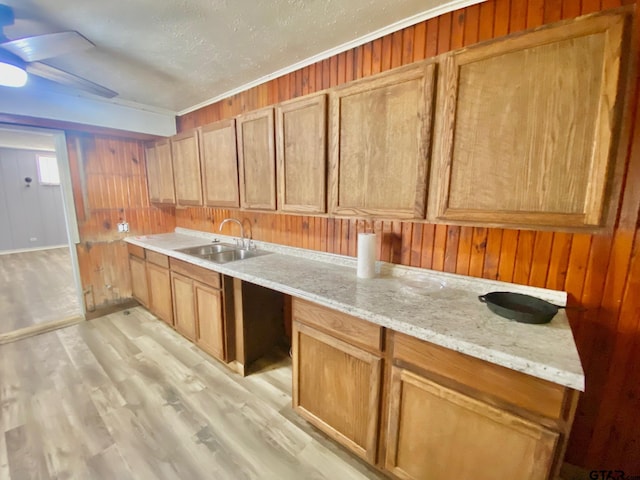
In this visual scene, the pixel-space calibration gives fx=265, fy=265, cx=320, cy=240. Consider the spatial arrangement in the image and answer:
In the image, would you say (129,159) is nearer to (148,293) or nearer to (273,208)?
(148,293)

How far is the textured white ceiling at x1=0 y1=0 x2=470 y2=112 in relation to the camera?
1412 millimetres

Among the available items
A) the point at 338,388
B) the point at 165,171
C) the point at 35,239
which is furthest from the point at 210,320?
the point at 35,239

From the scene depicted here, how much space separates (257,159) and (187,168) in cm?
112

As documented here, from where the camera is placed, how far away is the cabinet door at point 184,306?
2.43 m

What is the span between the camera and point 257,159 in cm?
206

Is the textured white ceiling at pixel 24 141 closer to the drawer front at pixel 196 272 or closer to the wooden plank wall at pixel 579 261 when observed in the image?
the drawer front at pixel 196 272

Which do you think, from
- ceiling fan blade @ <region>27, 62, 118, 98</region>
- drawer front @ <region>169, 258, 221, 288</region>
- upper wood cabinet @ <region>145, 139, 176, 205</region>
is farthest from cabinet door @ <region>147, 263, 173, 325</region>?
ceiling fan blade @ <region>27, 62, 118, 98</region>

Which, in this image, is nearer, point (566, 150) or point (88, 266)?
point (566, 150)

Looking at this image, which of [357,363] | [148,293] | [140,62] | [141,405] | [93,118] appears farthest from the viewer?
[148,293]

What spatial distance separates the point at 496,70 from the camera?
42.5 inches

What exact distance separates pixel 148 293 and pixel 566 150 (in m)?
3.70

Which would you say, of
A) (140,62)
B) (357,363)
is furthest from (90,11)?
(357,363)

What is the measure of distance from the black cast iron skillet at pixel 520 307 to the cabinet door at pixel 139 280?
131 inches

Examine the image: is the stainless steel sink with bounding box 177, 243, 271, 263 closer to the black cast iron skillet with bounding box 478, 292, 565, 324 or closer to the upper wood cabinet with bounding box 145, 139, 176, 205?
the upper wood cabinet with bounding box 145, 139, 176, 205
